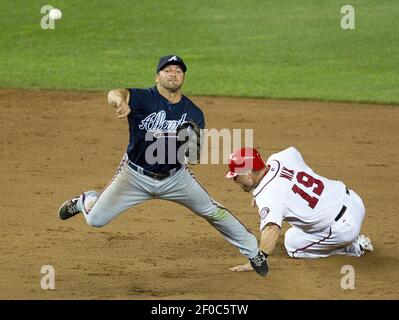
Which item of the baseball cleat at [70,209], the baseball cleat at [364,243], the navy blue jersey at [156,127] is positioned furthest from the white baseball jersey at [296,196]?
the baseball cleat at [70,209]

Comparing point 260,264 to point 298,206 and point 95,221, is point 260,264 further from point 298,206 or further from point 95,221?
point 95,221

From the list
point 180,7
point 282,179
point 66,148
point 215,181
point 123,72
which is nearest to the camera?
point 282,179

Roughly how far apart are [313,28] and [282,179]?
1205 cm

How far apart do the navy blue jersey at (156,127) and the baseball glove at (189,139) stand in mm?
50

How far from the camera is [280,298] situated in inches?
339

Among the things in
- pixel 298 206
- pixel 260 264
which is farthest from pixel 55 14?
pixel 260 264

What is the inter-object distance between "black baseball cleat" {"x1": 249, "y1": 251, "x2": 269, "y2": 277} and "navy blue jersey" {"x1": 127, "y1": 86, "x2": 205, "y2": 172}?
3.49 feet

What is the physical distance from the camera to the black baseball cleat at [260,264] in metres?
8.89

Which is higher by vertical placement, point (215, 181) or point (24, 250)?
point (215, 181)

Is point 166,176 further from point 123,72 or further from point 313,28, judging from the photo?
point 313,28

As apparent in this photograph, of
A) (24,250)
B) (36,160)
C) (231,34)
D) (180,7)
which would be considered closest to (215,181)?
(36,160)

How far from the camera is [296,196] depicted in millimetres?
9297

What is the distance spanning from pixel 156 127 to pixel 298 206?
1524 mm

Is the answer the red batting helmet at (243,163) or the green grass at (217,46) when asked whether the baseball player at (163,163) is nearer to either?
the red batting helmet at (243,163)
